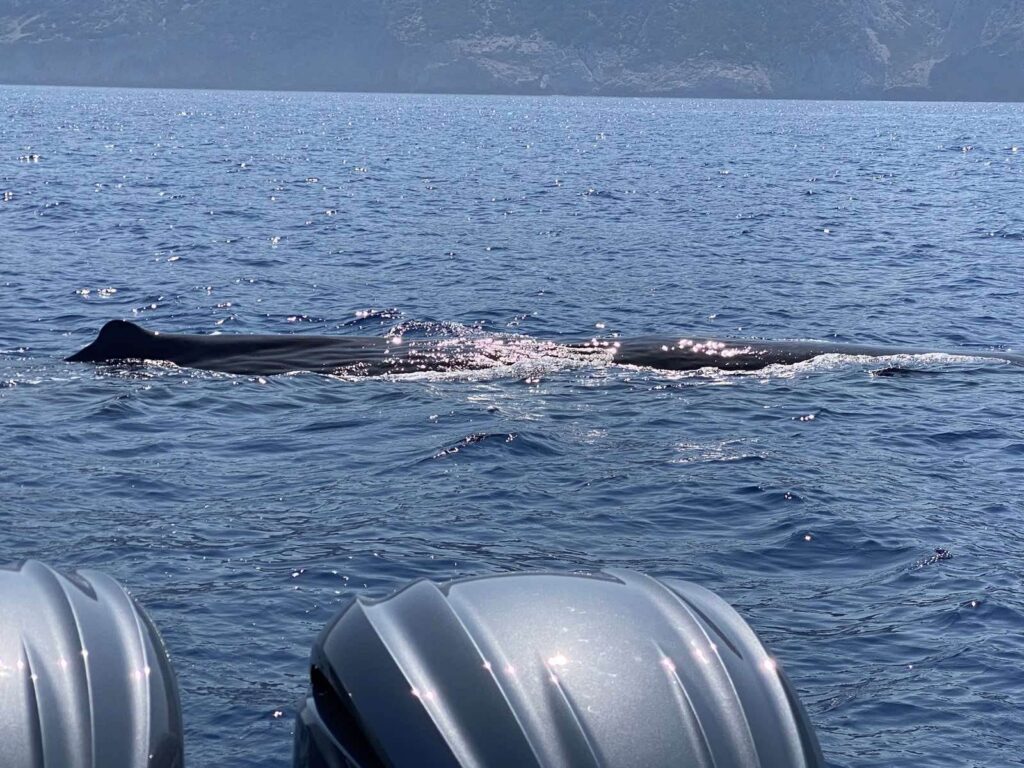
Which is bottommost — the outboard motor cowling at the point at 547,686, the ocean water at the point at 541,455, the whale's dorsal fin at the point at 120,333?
the ocean water at the point at 541,455

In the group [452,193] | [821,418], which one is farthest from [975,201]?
[821,418]

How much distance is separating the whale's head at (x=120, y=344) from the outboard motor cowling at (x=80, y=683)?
57.5 ft

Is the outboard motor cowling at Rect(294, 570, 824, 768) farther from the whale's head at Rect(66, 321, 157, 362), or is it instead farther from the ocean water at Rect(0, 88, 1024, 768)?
the whale's head at Rect(66, 321, 157, 362)

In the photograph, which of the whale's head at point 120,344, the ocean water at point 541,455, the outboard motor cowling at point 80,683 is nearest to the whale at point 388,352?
the whale's head at point 120,344

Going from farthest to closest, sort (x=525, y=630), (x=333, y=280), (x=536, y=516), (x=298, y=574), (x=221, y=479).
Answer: (x=333, y=280), (x=221, y=479), (x=536, y=516), (x=298, y=574), (x=525, y=630)

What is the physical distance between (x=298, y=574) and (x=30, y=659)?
743 cm

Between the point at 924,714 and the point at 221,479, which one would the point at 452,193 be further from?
the point at 924,714

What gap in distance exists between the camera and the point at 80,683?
15.2ft

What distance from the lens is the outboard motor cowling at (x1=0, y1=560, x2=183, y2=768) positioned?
4418 millimetres

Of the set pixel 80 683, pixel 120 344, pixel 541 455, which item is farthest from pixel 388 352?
pixel 80 683

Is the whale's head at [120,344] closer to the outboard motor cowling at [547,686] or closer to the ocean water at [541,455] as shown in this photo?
the ocean water at [541,455]

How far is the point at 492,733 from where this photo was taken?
14.9 ft

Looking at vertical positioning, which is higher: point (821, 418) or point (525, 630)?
point (525, 630)

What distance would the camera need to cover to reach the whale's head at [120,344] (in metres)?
22.2
